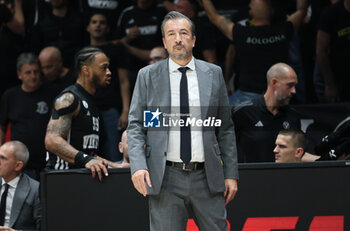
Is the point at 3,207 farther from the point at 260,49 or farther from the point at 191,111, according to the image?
the point at 260,49

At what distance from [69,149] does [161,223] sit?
176cm

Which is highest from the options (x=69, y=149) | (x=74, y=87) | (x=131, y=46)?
(x=131, y=46)

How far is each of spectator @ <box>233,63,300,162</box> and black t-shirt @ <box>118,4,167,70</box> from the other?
1.94m

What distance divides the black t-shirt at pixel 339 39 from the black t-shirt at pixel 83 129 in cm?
310

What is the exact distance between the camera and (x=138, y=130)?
387 cm

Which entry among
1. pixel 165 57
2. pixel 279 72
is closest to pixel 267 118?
pixel 279 72

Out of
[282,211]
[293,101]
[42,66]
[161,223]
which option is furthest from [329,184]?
[42,66]

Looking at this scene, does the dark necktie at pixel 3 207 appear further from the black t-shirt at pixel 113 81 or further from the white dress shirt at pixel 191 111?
the white dress shirt at pixel 191 111

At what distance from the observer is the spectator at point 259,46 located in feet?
22.9

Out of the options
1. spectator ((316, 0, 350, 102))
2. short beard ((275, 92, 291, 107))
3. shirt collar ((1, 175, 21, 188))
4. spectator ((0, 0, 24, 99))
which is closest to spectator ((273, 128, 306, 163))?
short beard ((275, 92, 291, 107))

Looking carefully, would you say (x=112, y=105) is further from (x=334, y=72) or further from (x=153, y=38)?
(x=334, y=72)

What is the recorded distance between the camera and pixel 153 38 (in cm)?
789

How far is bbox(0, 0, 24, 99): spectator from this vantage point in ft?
25.3

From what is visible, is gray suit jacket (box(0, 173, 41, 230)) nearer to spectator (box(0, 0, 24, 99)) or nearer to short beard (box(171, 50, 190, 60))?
spectator (box(0, 0, 24, 99))
